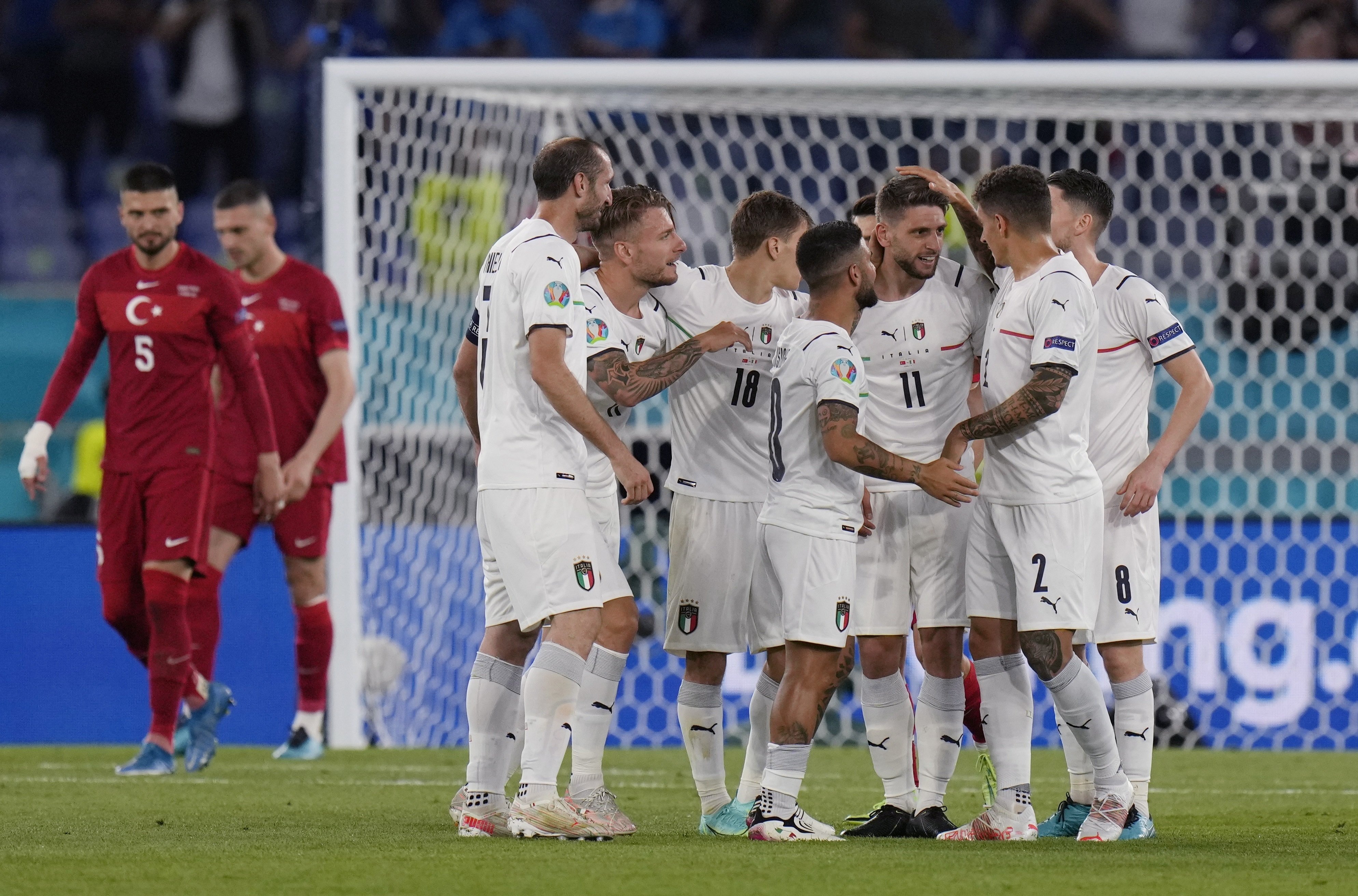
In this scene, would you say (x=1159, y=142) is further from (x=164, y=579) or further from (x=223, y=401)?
(x=164, y=579)

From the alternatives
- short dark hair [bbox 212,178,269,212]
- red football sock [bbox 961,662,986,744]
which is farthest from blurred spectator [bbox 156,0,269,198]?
red football sock [bbox 961,662,986,744]

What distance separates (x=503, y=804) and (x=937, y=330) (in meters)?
1.83

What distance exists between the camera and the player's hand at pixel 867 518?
5.30 metres

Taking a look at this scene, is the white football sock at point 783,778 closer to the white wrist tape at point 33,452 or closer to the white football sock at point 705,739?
the white football sock at point 705,739

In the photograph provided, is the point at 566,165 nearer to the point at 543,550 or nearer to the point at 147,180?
the point at 543,550

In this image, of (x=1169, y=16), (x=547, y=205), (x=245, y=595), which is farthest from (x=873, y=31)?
(x=547, y=205)

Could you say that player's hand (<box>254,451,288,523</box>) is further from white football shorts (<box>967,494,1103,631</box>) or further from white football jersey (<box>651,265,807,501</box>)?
white football shorts (<box>967,494,1103,631</box>)

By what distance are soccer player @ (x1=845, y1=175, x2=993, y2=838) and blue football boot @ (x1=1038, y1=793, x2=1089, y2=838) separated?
0.28 metres

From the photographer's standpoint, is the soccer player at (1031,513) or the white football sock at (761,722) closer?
the soccer player at (1031,513)

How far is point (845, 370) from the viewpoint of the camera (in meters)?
4.84

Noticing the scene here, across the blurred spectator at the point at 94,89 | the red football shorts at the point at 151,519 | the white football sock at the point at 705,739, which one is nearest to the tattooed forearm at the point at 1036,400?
the white football sock at the point at 705,739

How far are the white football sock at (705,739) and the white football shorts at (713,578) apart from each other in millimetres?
134

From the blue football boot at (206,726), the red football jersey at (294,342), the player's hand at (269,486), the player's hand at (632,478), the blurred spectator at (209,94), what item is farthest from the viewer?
the blurred spectator at (209,94)

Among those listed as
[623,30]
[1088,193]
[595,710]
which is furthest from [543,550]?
[623,30]
